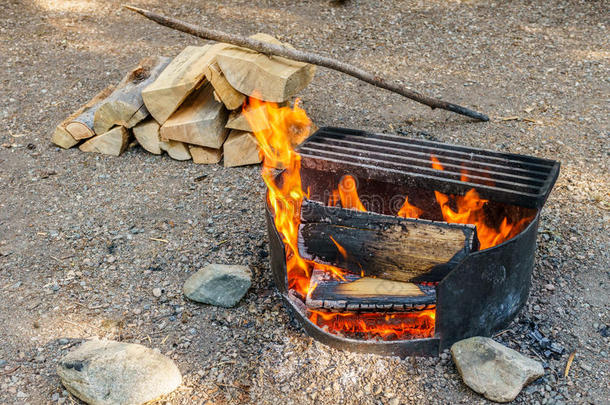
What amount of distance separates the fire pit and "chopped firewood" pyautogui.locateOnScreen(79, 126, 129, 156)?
1.96 m

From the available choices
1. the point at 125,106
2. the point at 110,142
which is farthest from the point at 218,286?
the point at 110,142

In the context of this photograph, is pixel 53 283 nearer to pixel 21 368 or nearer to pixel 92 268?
pixel 92 268

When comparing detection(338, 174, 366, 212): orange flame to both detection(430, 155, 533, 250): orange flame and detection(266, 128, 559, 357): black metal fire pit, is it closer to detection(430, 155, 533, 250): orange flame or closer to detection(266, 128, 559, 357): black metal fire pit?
detection(266, 128, 559, 357): black metal fire pit

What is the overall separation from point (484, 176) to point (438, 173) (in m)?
0.25

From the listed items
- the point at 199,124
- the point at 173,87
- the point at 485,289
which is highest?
the point at 173,87

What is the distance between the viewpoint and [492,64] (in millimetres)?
6223

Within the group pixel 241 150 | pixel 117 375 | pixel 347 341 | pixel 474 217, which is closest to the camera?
pixel 117 375

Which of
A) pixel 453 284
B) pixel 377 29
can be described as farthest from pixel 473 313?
pixel 377 29

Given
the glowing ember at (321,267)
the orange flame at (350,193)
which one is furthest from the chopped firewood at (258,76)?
the orange flame at (350,193)

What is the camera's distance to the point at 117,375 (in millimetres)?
2639

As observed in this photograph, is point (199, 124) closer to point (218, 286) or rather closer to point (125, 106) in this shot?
point (125, 106)

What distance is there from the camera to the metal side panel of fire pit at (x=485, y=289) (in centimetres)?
264

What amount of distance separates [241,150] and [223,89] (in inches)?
21.1

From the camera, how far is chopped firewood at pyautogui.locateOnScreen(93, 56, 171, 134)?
465 cm
